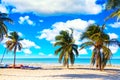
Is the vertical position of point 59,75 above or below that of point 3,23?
below

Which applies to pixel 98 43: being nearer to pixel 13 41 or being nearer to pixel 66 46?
pixel 66 46

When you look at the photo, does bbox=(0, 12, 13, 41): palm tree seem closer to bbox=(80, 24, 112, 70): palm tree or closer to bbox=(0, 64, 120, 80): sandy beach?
bbox=(0, 64, 120, 80): sandy beach

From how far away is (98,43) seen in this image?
4491cm

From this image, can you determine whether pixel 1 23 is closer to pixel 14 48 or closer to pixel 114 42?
pixel 114 42

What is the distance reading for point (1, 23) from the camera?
37.1m

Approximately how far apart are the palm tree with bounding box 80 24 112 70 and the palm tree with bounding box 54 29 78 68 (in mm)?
8361

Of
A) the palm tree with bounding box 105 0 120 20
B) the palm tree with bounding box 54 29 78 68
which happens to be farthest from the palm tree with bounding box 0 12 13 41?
the palm tree with bounding box 54 29 78 68

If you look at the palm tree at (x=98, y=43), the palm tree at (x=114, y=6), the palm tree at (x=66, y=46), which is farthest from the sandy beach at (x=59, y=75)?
the palm tree at (x=66, y=46)

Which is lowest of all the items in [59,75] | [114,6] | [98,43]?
[59,75]

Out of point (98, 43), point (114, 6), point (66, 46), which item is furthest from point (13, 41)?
point (114, 6)

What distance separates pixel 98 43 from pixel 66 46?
10520 millimetres

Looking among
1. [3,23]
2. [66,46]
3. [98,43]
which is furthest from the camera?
[66,46]

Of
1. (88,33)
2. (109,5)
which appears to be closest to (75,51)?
(88,33)

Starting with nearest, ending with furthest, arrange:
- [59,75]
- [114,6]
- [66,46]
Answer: [114,6], [59,75], [66,46]
